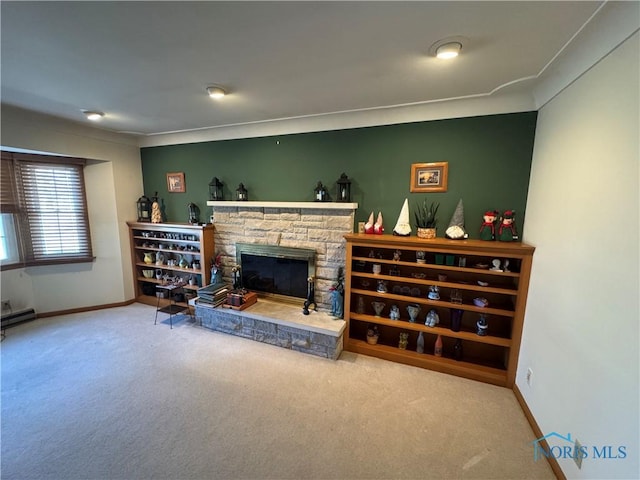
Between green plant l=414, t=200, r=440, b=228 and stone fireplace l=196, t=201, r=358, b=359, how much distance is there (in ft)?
2.11

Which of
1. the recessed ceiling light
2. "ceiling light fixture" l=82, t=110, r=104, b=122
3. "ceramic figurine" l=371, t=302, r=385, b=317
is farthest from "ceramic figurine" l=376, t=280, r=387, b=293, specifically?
"ceiling light fixture" l=82, t=110, r=104, b=122

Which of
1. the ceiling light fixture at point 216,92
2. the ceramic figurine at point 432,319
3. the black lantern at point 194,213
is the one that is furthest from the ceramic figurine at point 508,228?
the black lantern at point 194,213

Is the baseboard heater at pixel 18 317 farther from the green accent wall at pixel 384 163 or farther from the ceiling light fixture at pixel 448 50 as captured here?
the ceiling light fixture at pixel 448 50

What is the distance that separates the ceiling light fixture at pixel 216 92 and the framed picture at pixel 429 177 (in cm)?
186

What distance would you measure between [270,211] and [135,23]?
6.70 feet

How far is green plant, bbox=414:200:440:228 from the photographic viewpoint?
248 centimetres

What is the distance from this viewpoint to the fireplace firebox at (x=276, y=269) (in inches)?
120

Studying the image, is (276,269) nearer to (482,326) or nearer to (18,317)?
(482,326)

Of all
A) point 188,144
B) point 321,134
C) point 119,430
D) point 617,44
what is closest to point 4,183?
point 188,144

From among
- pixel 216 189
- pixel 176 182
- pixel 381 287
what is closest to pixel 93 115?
pixel 176 182

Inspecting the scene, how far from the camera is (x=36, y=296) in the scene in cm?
336

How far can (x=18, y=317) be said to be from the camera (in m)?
3.21

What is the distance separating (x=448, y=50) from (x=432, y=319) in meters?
2.12

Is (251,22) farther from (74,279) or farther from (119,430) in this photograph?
(74,279)
